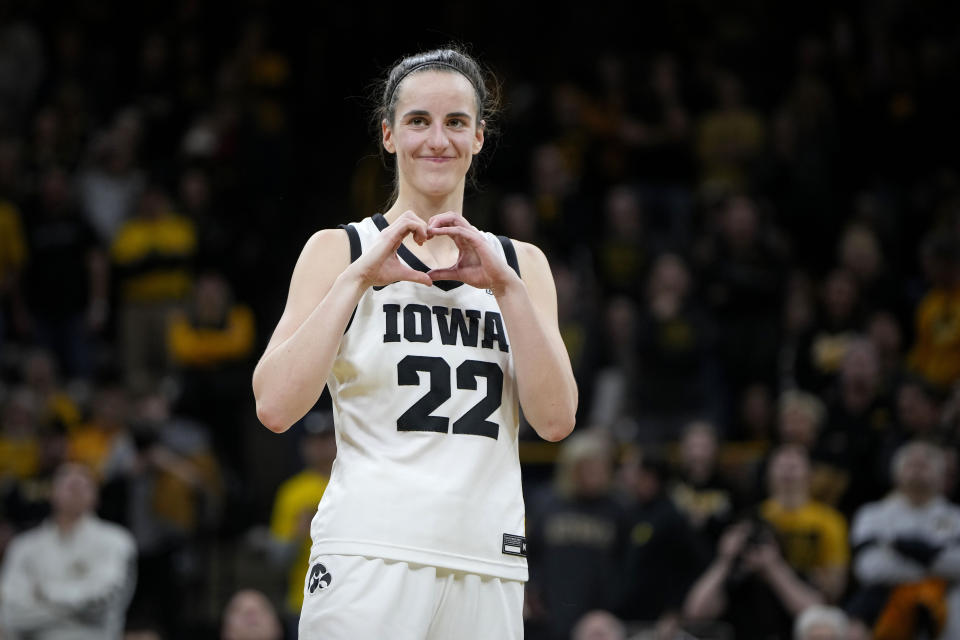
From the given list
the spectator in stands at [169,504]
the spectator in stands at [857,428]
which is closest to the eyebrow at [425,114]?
the spectator in stands at [857,428]

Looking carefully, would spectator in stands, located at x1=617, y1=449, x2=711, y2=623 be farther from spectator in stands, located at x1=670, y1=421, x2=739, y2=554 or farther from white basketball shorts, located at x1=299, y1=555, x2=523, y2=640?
white basketball shorts, located at x1=299, y1=555, x2=523, y2=640

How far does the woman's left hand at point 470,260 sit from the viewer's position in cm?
343

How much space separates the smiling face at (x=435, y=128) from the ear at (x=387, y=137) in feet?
0.19

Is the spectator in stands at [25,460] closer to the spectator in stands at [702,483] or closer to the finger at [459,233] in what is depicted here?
the spectator in stands at [702,483]

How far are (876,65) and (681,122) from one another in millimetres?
1945

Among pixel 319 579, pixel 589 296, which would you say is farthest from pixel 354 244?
pixel 589 296

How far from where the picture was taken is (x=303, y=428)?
427 inches

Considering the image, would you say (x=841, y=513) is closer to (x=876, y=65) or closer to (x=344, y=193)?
(x=876, y=65)

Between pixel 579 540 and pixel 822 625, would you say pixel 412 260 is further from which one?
pixel 579 540

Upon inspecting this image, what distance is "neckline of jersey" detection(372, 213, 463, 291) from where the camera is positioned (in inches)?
142

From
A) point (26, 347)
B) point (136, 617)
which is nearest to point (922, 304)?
point (136, 617)

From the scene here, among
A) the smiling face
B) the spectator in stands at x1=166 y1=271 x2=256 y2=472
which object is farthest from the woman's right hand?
the spectator in stands at x1=166 y1=271 x2=256 y2=472

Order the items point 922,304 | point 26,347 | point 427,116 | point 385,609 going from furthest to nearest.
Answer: point 26,347, point 922,304, point 427,116, point 385,609

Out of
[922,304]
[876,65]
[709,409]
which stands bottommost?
[709,409]
